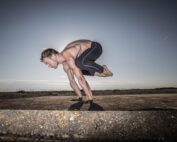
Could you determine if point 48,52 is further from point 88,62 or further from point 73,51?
point 88,62

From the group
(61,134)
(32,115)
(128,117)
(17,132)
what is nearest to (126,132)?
(128,117)

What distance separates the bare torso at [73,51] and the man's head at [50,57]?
0.15 metres

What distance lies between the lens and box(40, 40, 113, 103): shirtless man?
344cm

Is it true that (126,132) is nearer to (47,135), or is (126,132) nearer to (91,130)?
(91,130)

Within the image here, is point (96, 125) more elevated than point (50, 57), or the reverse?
point (50, 57)

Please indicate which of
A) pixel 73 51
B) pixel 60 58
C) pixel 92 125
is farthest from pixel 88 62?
pixel 92 125

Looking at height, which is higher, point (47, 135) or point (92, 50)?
point (92, 50)

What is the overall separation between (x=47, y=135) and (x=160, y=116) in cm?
116

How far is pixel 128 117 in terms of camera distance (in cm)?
213

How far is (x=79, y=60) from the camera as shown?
385 cm

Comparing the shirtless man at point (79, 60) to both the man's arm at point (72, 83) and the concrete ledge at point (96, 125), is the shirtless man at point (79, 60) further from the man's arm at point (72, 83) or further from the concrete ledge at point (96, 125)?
the concrete ledge at point (96, 125)

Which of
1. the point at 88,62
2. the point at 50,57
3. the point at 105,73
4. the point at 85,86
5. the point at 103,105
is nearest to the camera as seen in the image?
the point at 103,105

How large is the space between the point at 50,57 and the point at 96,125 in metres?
1.85

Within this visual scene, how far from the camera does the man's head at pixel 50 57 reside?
368 cm
